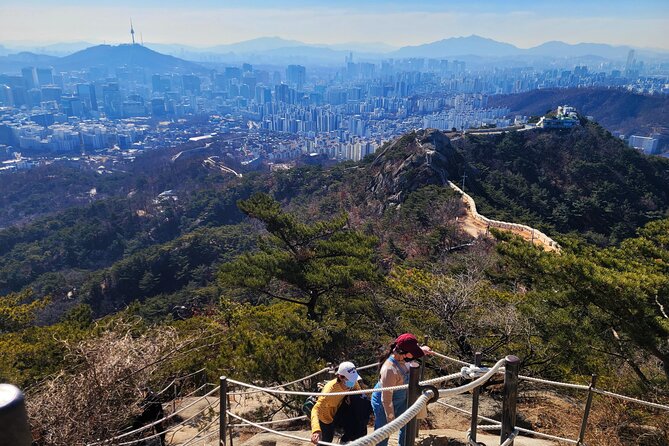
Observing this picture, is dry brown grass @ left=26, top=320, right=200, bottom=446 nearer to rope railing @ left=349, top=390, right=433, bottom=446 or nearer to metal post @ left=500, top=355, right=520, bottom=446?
rope railing @ left=349, top=390, right=433, bottom=446

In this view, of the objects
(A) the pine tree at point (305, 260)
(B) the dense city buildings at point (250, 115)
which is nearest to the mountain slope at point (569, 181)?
(A) the pine tree at point (305, 260)

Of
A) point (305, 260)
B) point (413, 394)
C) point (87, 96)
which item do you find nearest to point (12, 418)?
point (413, 394)

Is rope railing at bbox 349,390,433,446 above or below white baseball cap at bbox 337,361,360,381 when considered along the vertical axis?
above

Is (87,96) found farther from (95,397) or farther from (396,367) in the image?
(396,367)

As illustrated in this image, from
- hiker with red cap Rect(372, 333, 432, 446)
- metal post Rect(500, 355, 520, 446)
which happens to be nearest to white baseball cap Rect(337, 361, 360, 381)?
hiker with red cap Rect(372, 333, 432, 446)

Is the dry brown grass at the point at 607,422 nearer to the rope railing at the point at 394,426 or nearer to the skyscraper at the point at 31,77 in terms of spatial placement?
the rope railing at the point at 394,426
